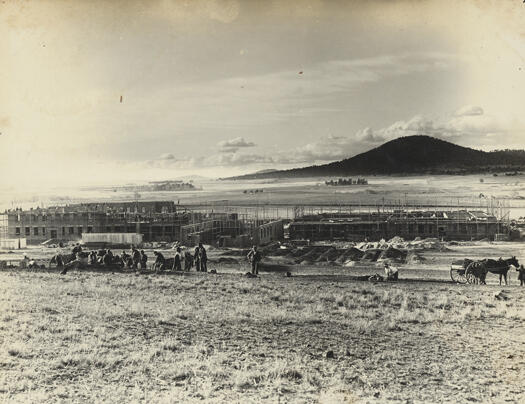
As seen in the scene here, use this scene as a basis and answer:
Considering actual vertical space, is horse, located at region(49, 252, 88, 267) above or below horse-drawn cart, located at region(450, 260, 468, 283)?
above

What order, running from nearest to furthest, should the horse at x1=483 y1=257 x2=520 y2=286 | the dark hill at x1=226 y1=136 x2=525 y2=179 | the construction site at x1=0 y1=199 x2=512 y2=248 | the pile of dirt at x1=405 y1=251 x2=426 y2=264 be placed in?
the horse at x1=483 y1=257 x2=520 y2=286 < the dark hill at x1=226 y1=136 x2=525 y2=179 < the construction site at x1=0 y1=199 x2=512 y2=248 < the pile of dirt at x1=405 y1=251 x2=426 y2=264

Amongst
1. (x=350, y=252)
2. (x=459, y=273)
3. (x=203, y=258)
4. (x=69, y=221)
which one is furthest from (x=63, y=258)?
(x=459, y=273)

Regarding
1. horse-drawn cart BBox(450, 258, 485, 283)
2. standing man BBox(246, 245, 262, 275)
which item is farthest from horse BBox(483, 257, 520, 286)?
standing man BBox(246, 245, 262, 275)

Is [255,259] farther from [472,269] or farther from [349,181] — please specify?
[349,181]

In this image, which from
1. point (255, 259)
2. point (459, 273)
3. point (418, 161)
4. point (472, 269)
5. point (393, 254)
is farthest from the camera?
point (393, 254)

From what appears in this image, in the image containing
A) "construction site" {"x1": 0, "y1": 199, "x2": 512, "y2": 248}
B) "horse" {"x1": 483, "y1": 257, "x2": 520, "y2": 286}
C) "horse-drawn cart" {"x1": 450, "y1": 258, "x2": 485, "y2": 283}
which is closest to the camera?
"horse" {"x1": 483, "y1": 257, "x2": 520, "y2": 286}

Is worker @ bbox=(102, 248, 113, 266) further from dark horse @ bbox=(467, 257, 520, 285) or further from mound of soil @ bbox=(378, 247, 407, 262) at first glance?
dark horse @ bbox=(467, 257, 520, 285)

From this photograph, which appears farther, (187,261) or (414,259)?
(414,259)

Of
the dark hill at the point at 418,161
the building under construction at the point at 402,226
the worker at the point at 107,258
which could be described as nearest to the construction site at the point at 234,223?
the building under construction at the point at 402,226
